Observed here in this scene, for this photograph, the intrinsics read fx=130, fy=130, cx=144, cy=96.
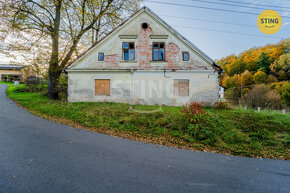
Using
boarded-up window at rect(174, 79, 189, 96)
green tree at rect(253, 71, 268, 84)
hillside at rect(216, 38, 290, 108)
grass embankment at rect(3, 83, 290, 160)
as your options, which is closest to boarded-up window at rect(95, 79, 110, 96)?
grass embankment at rect(3, 83, 290, 160)

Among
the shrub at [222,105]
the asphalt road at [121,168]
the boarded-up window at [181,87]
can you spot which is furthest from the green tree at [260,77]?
the asphalt road at [121,168]

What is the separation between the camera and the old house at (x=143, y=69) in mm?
11086

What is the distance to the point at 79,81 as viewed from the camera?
11414mm

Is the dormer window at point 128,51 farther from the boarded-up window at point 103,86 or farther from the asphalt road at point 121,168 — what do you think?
the asphalt road at point 121,168

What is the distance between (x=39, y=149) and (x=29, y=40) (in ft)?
35.9

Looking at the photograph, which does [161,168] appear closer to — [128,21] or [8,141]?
[8,141]

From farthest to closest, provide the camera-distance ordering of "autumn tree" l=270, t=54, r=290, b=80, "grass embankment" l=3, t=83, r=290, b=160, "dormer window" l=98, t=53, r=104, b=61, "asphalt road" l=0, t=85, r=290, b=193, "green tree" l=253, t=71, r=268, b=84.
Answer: "green tree" l=253, t=71, r=268, b=84 < "autumn tree" l=270, t=54, r=290, b=80 < "dormer window" l=98, t=53, r=104, b=61 < "grass embankment" l=3, t=83, r=290, b=160 < "asphalt road" l=0, t=85, r=290, b=193

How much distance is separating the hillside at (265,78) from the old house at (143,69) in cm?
2023

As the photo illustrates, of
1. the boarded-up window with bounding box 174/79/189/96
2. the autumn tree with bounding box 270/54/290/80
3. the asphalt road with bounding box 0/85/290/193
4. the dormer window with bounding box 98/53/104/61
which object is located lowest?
the asphalt road with bounding box 0/85/290/193

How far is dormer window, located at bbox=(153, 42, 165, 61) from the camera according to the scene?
446 inches

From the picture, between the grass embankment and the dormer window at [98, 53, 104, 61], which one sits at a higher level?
the dormer window at [98, 53, 104, 61]

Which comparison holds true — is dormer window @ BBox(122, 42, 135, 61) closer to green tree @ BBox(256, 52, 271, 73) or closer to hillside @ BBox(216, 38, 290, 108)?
hillside @ BBox(216, 38, 290, 108)

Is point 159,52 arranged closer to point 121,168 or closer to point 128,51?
point 128,51

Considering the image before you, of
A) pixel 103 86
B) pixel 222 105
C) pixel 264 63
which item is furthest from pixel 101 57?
pixel 264 63
